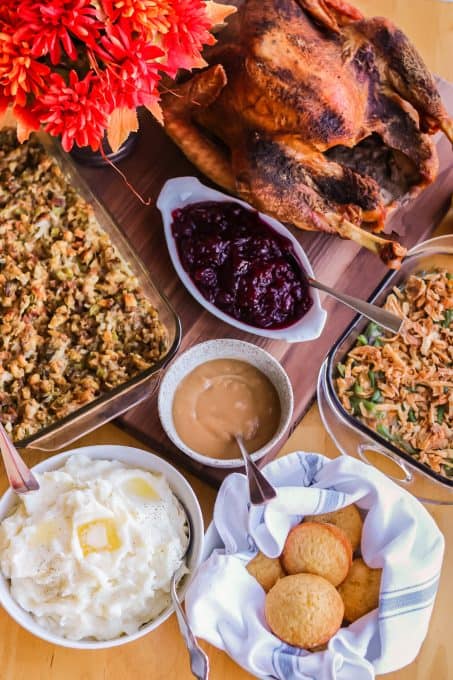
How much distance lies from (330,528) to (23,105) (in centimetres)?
100

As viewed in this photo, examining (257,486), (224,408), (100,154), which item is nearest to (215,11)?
(100,154)

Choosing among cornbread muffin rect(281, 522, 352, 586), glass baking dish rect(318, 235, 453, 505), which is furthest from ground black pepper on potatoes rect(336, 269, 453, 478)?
cornbread muffin rect(281, 522, 352, 586)

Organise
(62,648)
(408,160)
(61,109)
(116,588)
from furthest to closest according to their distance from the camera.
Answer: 1. (408,160)
2. (62,648)
3. (116,588)
4. (61,109)

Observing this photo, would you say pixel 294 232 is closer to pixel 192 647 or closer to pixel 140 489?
pixel 140 489

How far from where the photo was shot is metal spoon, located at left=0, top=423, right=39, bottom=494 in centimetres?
151

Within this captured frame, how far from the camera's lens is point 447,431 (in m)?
1.81

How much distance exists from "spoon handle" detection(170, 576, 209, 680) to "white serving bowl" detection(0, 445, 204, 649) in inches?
1.0

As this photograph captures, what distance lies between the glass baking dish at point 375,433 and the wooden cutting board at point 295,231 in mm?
86

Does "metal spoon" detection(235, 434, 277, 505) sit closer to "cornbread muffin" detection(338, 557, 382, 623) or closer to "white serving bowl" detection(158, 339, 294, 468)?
"white serving bowl" detection(158, 339, 294, 468)

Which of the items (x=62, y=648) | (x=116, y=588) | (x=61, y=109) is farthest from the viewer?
(x=62, y=648)

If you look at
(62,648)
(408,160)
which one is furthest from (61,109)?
(62,648)

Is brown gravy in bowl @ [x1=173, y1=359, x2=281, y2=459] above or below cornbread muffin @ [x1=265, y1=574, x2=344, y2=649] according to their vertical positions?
above

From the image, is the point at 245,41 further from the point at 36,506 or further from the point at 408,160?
the point at 36,506

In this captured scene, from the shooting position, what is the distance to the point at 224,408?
179 cm
